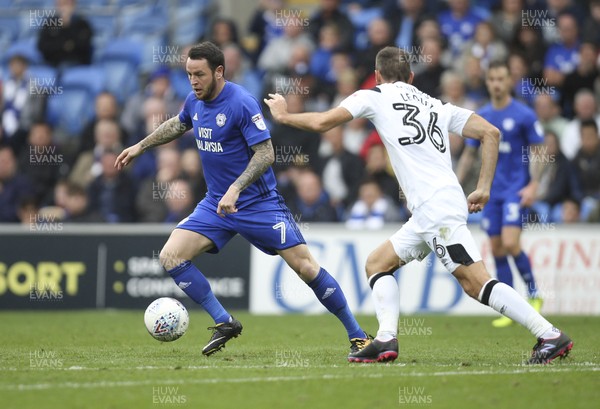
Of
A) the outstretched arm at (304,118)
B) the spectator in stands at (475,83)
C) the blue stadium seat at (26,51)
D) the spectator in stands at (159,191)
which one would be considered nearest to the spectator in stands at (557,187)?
the spectator in stands at (475,83)

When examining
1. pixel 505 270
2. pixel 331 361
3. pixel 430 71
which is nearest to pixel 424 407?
pixel 331 361

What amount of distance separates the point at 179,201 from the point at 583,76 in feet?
21.9

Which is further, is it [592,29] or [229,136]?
[592,29]

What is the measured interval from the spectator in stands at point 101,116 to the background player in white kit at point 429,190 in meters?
10.5

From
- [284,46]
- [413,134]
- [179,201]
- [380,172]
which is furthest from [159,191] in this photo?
[413,134]

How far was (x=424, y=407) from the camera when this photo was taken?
22.1 feet

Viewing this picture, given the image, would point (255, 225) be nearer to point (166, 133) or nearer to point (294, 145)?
point (166, 133)

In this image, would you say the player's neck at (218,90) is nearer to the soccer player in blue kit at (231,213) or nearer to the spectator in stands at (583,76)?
the soccer player in blue kit at (231,213)

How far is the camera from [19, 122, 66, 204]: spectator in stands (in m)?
18.3

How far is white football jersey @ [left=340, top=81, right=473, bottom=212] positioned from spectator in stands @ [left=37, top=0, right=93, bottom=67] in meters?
12.8

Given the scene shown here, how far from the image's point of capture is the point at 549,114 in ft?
54.9

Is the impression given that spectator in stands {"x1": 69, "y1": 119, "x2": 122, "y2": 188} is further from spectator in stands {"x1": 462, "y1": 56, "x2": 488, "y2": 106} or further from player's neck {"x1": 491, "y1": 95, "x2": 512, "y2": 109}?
player's neck {"x1": 491, "y1": 95, "x2": 512, "y2": 109}

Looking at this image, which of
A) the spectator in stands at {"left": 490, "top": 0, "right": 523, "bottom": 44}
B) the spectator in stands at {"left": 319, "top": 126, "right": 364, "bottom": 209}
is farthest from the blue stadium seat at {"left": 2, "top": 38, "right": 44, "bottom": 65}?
the spectator in stands at {"left": 490, "top": 0, "right": 523, "bottom": 44}

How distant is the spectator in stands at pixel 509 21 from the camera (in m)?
18.1
